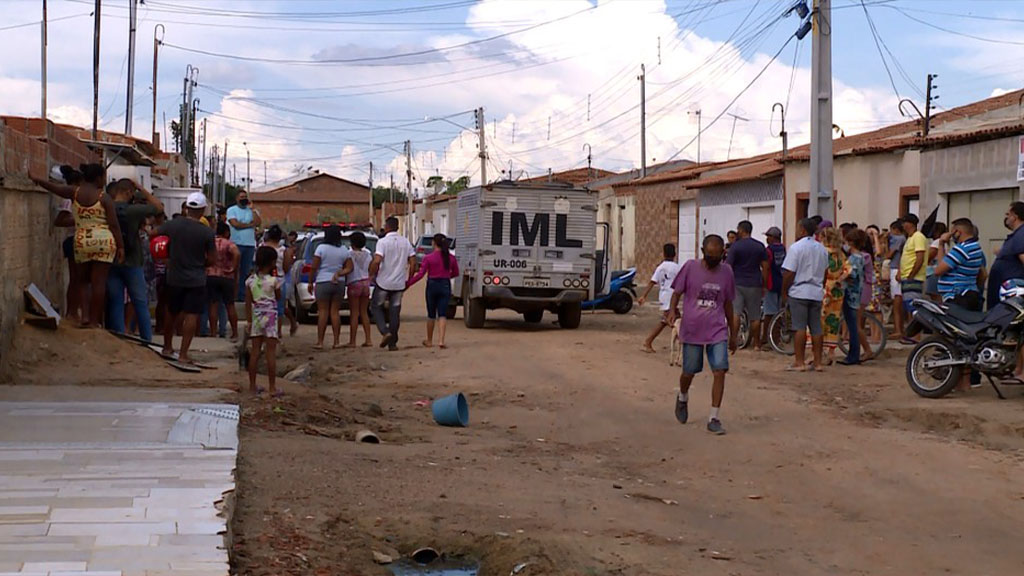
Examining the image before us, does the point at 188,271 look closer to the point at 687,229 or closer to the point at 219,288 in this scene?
the point at 219,288

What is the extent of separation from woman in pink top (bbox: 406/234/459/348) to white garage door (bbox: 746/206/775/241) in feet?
47.4

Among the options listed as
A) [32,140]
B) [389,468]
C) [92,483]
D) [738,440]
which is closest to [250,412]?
[389,468]

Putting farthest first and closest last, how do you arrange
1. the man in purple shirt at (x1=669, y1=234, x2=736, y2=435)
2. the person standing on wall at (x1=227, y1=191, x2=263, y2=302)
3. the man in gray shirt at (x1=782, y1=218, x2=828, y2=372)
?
the person standing on wall at (x1=227, y1=191, x2=263, y2=302), the man in gray shirt at (x1=782, y1=218, x2=828, y2=372), the man in purple shirt at (x1=669, y1=234, x2=736, y2=435)

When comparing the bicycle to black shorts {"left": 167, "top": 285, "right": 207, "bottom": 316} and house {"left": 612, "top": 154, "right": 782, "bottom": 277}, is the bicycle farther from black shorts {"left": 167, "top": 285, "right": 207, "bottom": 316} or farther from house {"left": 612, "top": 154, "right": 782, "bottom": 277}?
house {"left": 612, "top": 154, "right": 782, "bottom": 277}

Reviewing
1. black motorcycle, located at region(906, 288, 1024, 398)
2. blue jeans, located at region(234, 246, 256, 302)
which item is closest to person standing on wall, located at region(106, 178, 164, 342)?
blue jeans, located at region(234, 246, 256, 302)

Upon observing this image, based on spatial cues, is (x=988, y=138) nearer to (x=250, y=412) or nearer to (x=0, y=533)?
(x=250, y=412)

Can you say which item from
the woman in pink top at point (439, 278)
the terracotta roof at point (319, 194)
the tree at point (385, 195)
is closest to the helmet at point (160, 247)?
the woman in pink top at point (439, 278)

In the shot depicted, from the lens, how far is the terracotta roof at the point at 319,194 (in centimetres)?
11075

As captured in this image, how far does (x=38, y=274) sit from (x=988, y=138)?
44.9 feet

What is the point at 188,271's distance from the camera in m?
12.5

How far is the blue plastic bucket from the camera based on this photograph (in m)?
11.2

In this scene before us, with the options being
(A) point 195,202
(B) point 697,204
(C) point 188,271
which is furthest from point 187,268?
(B) point 697,204

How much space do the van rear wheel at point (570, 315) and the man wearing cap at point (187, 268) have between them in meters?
10.1

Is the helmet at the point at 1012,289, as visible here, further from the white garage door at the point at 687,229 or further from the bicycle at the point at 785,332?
the white garage door at the point at 687,229
